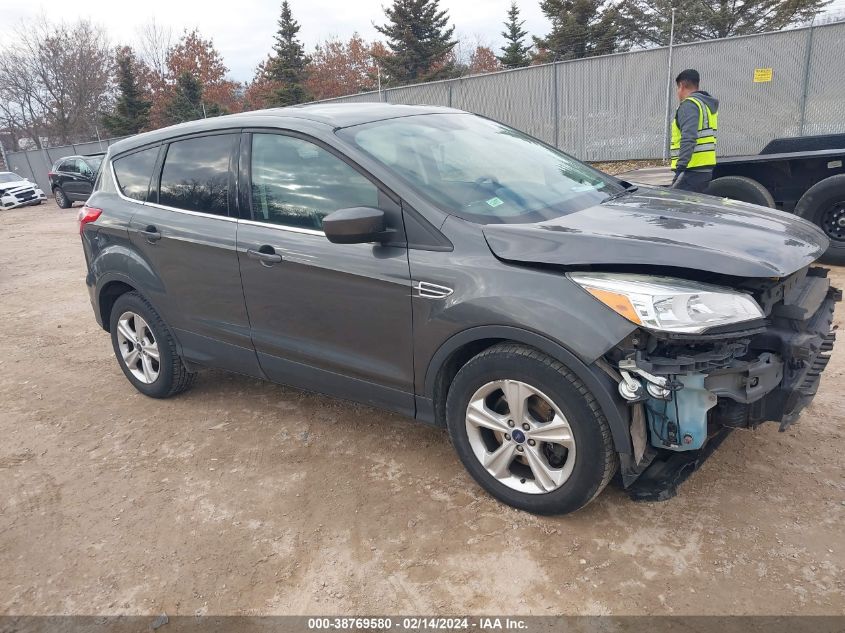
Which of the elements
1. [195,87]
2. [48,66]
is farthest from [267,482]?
[48,66]

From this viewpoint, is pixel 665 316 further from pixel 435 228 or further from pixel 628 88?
pixel 628 88

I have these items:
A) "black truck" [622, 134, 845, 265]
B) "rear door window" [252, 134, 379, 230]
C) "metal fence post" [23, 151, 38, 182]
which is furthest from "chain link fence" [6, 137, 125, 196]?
"rear door window" [252, 134, 379, 230]

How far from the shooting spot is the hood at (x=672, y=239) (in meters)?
2.35

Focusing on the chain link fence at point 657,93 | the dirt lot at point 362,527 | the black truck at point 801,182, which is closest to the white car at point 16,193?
the chain link fence at point 657,93

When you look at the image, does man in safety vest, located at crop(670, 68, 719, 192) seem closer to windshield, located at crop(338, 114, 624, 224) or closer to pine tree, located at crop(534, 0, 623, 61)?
windshield, located at crop(338, 114, 624, 224)

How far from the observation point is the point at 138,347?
4336 mm

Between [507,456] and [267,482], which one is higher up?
[507,456]

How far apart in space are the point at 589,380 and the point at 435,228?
94 centimetres

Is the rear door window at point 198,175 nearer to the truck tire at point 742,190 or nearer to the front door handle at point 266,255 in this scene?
the front door handle at point 266,255

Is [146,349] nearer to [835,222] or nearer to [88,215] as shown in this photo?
[88,215]

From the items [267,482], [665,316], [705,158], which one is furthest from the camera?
[705,158]

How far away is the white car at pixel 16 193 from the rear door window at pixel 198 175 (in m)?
23.3

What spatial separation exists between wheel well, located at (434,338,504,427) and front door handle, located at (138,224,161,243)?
2.08 m

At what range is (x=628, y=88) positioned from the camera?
53.5 feet
